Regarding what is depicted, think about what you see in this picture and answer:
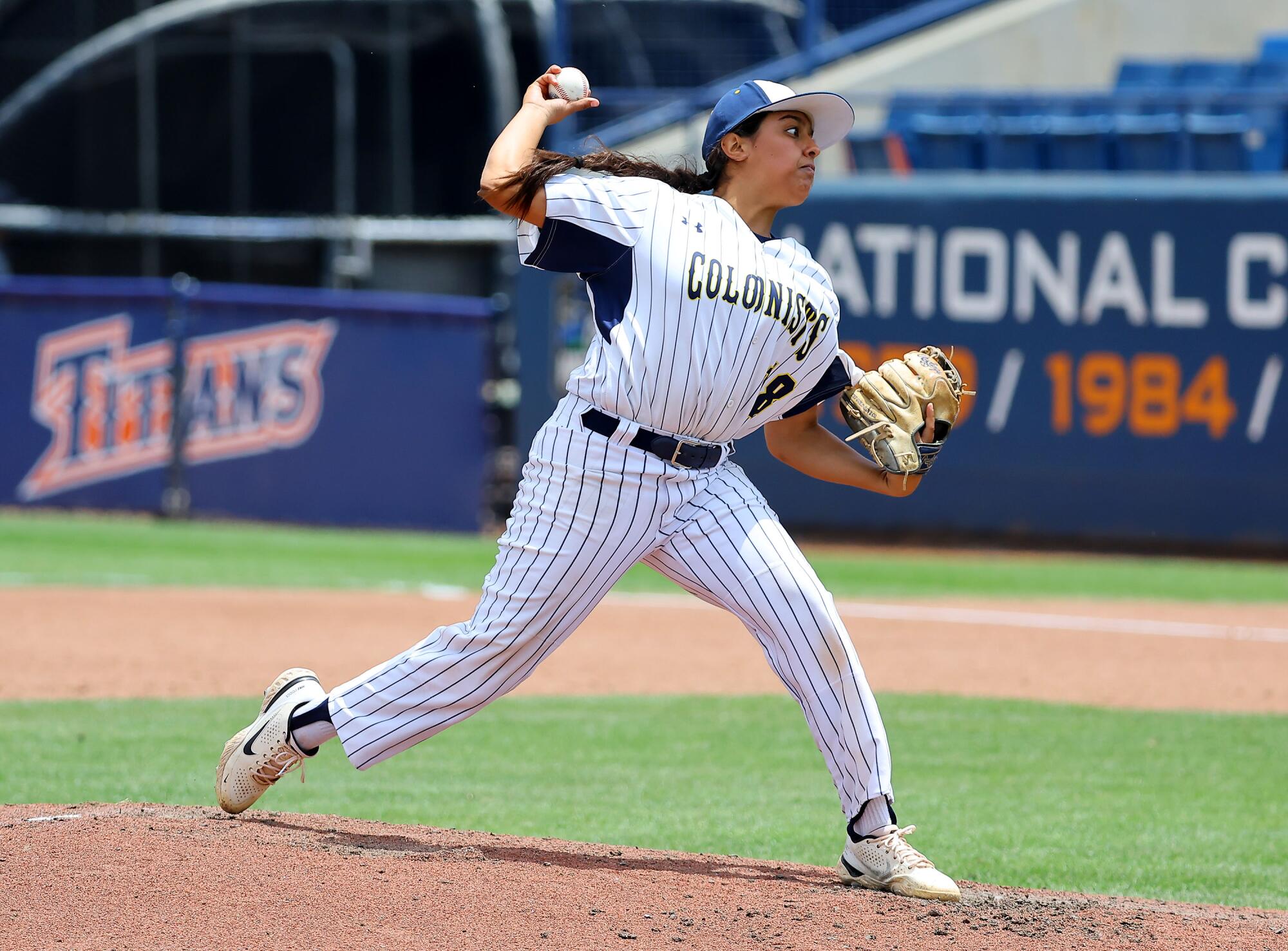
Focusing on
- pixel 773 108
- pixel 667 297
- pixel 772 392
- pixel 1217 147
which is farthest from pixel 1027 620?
pixel 667 297

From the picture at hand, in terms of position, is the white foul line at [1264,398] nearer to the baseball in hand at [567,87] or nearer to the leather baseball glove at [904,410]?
the leather baseball glove at [904,410]

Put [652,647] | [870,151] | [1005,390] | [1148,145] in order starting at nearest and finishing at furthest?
[652,647] → [1005,390] → [1148,145] → [870,151]

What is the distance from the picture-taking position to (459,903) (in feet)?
11.1

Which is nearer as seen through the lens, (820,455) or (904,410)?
(904,410)

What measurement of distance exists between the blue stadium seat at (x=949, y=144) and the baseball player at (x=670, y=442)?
10.5 metres

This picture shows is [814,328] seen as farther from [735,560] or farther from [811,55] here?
[811,55]

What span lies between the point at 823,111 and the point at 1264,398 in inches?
403

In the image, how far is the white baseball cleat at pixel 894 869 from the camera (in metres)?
3.73

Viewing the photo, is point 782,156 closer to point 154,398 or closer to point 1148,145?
point 154,398

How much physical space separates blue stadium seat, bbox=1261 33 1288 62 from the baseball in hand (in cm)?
1433

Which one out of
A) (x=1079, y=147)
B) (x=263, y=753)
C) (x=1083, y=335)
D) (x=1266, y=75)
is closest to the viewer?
(x=263, y=753)

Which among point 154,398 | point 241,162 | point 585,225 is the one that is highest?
point 241,162

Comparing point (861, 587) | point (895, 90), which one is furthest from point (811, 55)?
point (861, 587)

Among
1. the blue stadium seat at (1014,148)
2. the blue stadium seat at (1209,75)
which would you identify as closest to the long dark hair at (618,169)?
the blue stadium seat at (1014,148)
